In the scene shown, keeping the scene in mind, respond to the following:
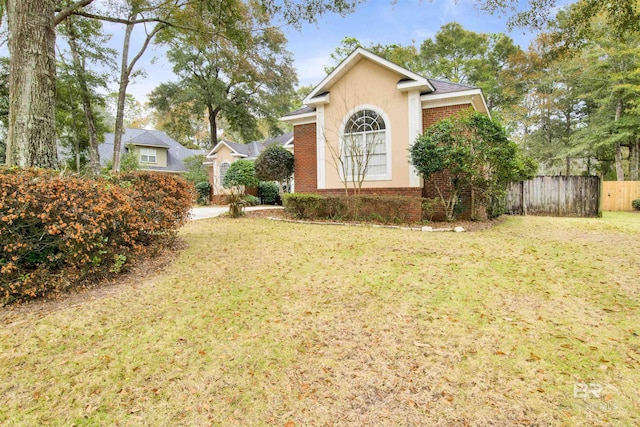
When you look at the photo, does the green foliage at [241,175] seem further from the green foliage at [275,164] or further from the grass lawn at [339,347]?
the grass lawn at [339,347]

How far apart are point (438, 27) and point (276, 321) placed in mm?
32355

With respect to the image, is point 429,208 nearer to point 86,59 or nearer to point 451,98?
point 451,98

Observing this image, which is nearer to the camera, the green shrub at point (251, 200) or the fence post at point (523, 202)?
the fence post at point (523, 202)

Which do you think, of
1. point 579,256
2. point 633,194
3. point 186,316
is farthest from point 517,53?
point 186,316

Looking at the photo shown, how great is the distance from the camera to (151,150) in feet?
93.6

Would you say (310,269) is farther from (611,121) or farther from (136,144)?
(136,144)

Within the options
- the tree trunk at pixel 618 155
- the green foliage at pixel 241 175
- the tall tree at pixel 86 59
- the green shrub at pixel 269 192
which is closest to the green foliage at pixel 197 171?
the green shrub at pixel 269 192

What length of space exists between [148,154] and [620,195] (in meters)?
33.6

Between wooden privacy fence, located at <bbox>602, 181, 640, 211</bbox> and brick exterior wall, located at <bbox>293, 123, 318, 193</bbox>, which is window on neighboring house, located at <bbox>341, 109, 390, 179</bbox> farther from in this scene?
wooden privacy fence, located at <bbox>602, 181, 640, 211</bbox>

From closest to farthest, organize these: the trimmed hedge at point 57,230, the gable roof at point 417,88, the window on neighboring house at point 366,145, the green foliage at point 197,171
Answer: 1. the trimmed hedge at point 57,230
2. the gable roof at point 417,88
3. the window on neighboring house at point 366,145
4. the green foliage at point 197,171

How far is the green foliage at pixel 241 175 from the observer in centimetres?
1731

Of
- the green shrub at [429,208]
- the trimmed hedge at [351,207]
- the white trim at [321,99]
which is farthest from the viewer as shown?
the white trim at [321,99]

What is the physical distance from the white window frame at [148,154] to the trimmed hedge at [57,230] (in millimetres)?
25942
